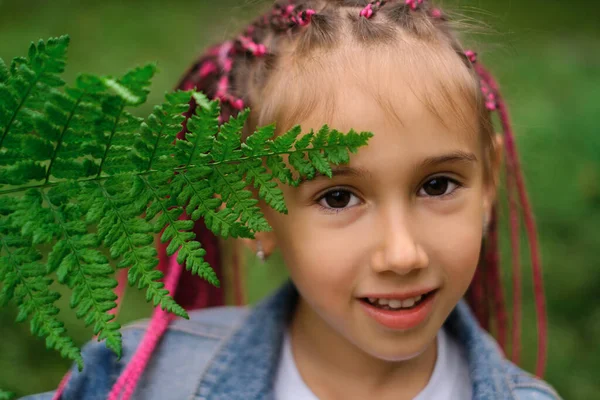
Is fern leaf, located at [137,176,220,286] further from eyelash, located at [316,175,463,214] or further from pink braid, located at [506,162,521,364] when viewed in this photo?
pink braid, located at [506,162,521,364]

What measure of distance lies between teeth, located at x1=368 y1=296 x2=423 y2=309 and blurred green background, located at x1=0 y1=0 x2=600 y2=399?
0.75 m

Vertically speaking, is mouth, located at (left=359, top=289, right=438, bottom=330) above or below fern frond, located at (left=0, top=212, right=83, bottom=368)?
above

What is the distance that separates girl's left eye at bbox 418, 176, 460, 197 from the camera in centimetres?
155

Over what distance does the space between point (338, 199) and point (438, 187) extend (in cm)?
22

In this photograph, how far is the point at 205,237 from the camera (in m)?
2.19

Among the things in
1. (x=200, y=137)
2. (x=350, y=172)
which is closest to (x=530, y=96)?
(x=350, y=172)

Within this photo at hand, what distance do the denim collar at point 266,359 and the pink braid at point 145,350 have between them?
6.6 inches

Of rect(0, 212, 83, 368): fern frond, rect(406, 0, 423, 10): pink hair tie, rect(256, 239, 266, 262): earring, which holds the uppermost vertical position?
rect(406, 0, 423, 10): pink hair tie

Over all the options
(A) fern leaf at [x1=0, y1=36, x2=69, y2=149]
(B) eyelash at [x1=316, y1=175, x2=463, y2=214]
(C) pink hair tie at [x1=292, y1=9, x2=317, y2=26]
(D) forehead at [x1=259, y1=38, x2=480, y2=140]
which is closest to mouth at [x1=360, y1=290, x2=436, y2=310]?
(B) eyelash at [x1=316, y1=175, x2=463, y2=214]

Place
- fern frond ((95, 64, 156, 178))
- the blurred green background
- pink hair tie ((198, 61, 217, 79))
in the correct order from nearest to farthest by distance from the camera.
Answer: fern frond ((95, 64, 156, 178)), pink hair tie ((198, 61, 217, 79)), the blurred green background

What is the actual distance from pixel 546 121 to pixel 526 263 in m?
1.19

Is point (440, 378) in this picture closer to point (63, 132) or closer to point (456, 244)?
point (456, 244)

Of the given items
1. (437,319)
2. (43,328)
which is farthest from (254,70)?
(43,328)

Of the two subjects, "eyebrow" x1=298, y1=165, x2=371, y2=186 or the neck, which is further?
the neck
